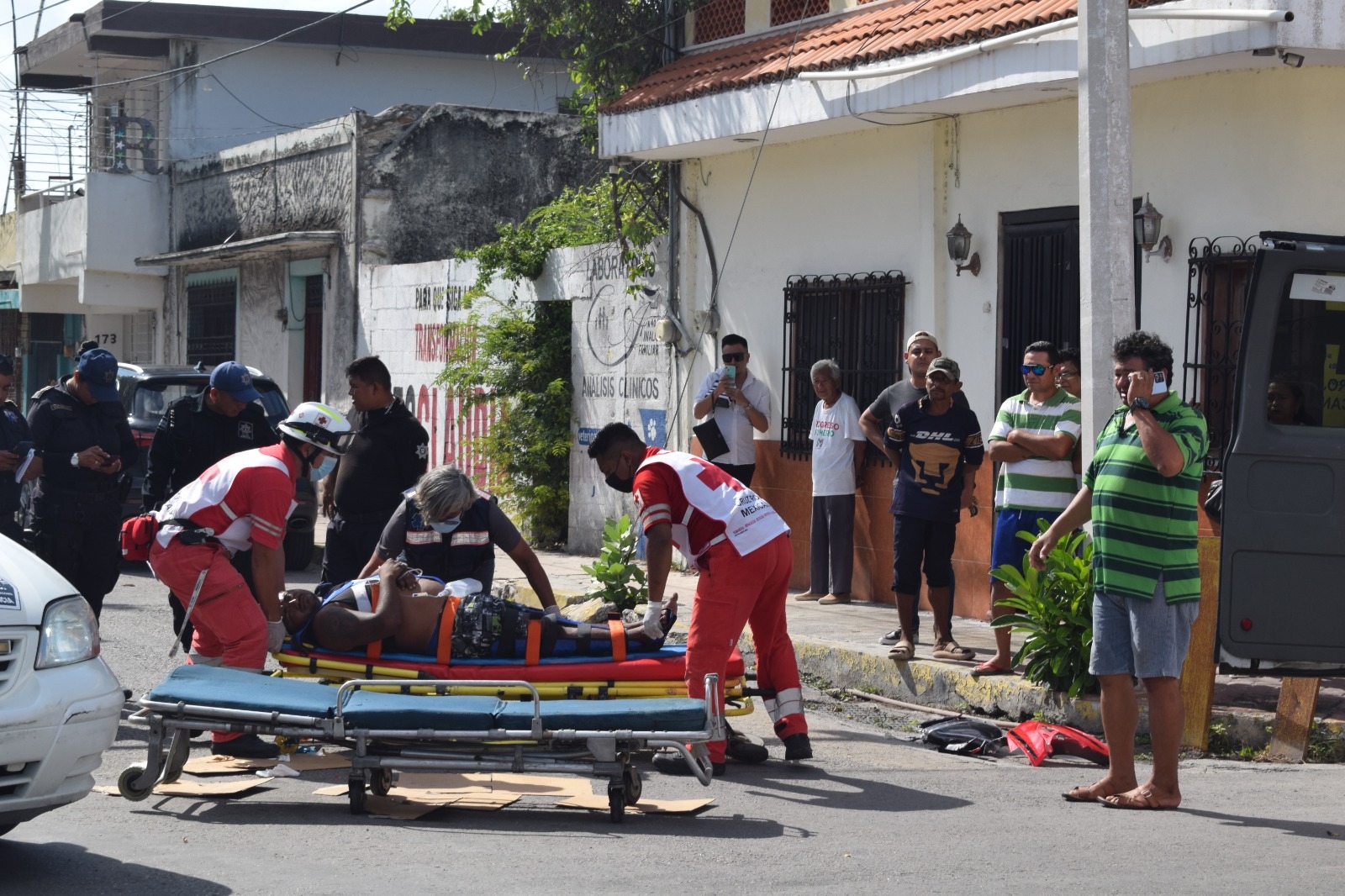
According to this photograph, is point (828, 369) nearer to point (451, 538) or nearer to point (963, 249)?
point (963, 249)

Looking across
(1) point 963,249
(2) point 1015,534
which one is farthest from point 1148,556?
(1) point 963,249

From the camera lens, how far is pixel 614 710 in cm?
605

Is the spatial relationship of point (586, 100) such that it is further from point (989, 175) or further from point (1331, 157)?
point (1331, 157)

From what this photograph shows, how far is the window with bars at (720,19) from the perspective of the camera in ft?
45.5

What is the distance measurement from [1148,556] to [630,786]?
2.16 m

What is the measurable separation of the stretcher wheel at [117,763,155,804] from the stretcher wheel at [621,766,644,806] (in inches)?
68.9

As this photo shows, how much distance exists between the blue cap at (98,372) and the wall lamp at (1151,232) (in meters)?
5.96

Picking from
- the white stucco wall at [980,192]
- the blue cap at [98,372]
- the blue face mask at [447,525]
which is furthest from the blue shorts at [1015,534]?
the blue cap at [98,372]

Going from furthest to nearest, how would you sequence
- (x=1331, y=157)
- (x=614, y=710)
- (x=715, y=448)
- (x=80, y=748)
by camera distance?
(x=715, y=448), (x=1331, y=157), (x=614, y=710), (x=80, y=748)

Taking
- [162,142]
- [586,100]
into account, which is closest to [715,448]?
[586,100]

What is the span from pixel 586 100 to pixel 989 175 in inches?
206

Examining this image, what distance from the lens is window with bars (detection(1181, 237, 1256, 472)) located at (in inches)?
370

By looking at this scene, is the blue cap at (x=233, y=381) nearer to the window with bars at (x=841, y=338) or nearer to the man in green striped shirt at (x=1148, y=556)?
the man in green striped shirt at (x=1148, y=556)

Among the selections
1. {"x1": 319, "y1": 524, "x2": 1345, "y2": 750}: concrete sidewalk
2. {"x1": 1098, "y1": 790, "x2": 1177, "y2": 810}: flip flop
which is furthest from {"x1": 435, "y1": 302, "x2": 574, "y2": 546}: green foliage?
{"x1": 1098, "y1": 790, "x2": 1177, "y2": 810}: flip flop
